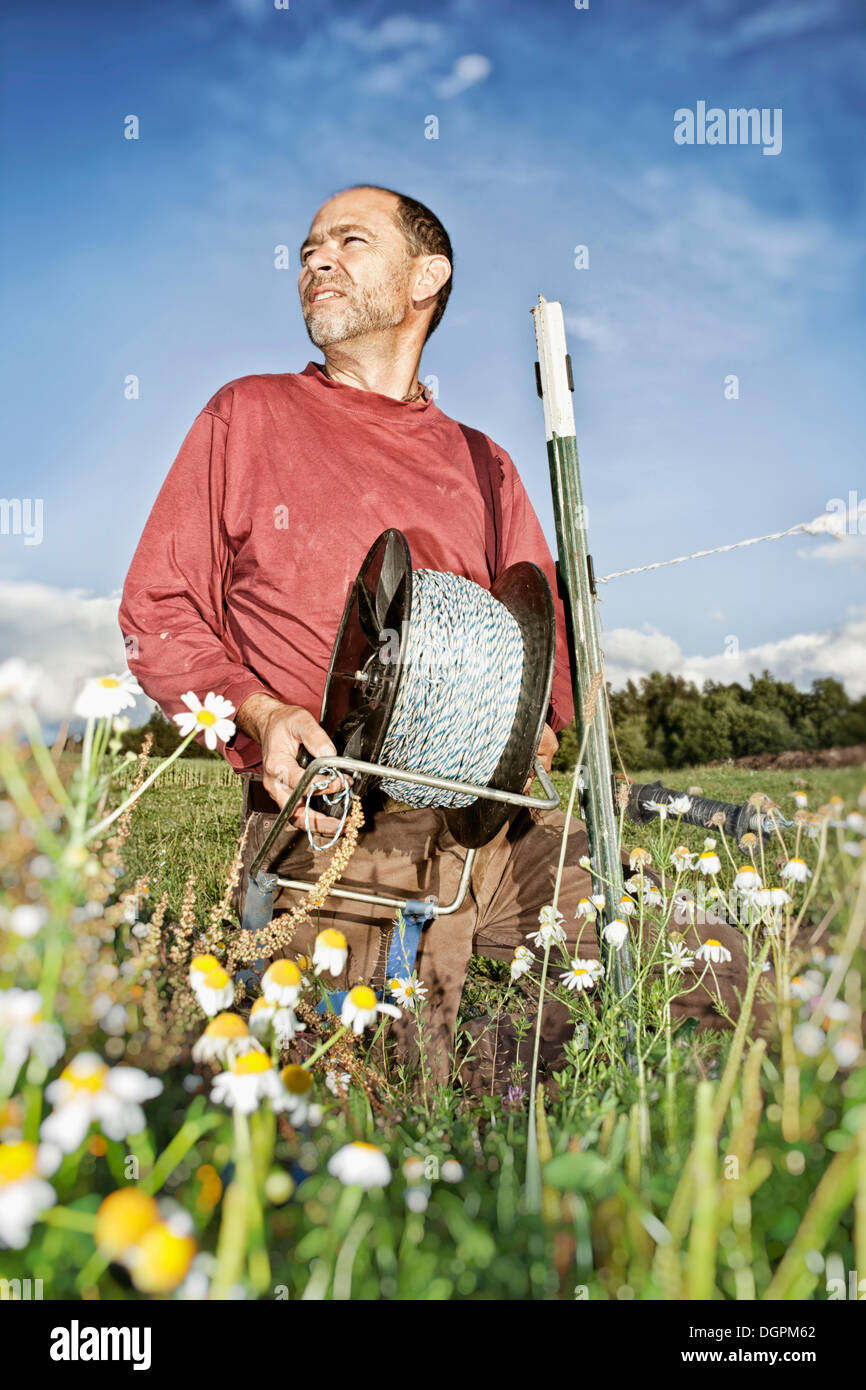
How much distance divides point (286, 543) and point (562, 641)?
1.35 m

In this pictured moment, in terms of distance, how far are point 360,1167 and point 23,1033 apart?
0.61m

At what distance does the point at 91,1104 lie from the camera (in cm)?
124

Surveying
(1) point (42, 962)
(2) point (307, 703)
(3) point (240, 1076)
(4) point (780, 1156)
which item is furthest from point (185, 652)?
(4) point (780, 1156)

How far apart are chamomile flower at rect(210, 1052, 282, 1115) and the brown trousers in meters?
1.68

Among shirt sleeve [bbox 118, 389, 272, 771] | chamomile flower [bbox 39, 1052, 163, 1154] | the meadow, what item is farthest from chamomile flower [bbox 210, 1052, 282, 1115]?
shirt sleeve [bbox 118, 389, 272, 771]

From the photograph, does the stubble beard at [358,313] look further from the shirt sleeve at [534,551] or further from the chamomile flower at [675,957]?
the chamomile flower at [675,957]

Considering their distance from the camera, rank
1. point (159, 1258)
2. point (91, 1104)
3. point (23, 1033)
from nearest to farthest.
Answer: point (159, 1258) < point (91, 1104) < point (23, 1033)

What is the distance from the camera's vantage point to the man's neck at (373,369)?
3469 mm

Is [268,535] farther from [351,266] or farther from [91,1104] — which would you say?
[91,1104]

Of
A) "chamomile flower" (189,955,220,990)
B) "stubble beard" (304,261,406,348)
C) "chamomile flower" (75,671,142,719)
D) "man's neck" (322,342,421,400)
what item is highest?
"stubble beard" (304,261,406,348)

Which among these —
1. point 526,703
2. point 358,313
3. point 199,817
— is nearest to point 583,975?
point 526,703

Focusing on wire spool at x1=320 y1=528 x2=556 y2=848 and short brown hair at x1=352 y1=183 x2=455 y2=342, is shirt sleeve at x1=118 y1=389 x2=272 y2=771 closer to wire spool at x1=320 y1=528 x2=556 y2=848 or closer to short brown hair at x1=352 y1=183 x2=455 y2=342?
wire spool at x1=320 y1=528 x2=556 y2=848

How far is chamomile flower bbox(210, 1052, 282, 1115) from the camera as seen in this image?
133cm

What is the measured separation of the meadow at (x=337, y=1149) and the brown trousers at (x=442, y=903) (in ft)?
3.70
